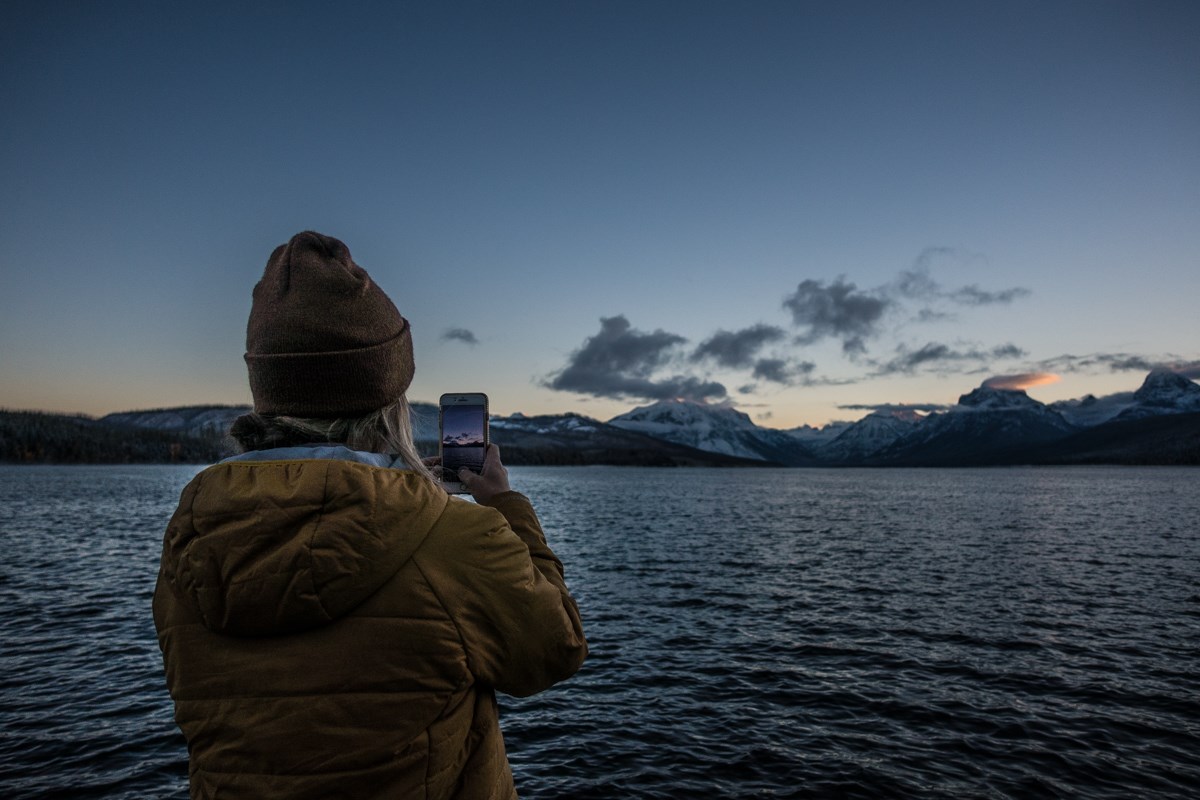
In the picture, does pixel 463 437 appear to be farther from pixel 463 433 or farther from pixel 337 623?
pixel 337 623

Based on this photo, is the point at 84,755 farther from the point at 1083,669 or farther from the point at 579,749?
the point at 1083,669

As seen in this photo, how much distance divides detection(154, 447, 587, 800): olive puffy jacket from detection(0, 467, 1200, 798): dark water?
36.5 feet

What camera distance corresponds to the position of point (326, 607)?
8.26 feet

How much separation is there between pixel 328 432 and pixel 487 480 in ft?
2.92

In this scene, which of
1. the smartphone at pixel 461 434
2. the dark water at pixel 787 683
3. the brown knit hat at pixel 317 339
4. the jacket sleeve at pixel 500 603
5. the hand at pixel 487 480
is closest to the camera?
the jacket sleeve at pixel 500 603

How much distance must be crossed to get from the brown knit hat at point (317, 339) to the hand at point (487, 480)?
2.11ft

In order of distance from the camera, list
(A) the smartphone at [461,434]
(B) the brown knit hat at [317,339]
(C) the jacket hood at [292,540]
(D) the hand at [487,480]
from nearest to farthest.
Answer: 1. (C) the jacket hood at [292,540]
2. (B) the brown knit hat at [317,339]
3. (D) the hand at [487,480]
4. (A) the smartphone at [461,434]

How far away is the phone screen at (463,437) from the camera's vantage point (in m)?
3.94

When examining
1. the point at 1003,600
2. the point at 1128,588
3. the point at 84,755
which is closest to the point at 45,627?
the point at 84,755

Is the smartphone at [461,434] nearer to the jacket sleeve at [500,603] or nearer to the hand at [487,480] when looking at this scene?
the hand at [487,480]

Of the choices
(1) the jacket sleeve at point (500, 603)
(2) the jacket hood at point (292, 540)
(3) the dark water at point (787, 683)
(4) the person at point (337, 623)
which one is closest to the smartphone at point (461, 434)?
(4) the person at point (337, 623)

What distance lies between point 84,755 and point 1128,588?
39499 mm

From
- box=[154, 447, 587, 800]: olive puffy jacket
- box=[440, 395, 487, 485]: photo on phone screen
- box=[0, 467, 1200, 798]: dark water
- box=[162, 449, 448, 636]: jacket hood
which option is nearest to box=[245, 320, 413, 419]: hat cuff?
box=[154, 447, 587, 800]: olive puffy jacket

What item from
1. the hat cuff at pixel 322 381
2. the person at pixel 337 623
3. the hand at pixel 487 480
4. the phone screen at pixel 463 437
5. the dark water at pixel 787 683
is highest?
the hat cuff at pixel 322 381
